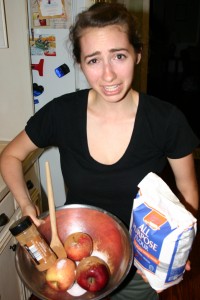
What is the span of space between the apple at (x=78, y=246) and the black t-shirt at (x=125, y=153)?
0.15m

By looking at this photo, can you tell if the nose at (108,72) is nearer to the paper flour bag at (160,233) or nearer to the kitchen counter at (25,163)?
the paper flour bag at (160,233)

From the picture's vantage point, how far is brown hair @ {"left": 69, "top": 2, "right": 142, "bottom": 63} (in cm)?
77

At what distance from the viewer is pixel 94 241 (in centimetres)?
79

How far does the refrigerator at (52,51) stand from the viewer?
141 centimetres

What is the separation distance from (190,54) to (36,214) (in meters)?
2.56

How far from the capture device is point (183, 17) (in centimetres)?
274

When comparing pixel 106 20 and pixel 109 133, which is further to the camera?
pixel 109 133

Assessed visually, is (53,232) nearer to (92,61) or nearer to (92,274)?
(92,274)

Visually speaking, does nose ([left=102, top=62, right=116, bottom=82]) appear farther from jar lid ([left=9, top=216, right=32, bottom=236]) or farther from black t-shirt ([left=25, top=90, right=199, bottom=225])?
jar lid ([left=9, top=216, right=32, bottom=236])

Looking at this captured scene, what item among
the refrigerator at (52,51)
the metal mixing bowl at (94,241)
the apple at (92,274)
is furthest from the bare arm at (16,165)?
the refrigerator at (52,51)

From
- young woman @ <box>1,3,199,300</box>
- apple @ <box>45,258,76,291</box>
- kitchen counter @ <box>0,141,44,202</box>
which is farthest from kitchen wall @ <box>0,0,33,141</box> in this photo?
apple @ <box>45,258,76,291</box>

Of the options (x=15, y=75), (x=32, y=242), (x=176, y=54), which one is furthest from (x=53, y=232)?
(x=176, y=54)

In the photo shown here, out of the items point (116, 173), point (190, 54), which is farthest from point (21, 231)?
point (190, 54)

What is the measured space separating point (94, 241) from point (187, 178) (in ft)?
1.08
